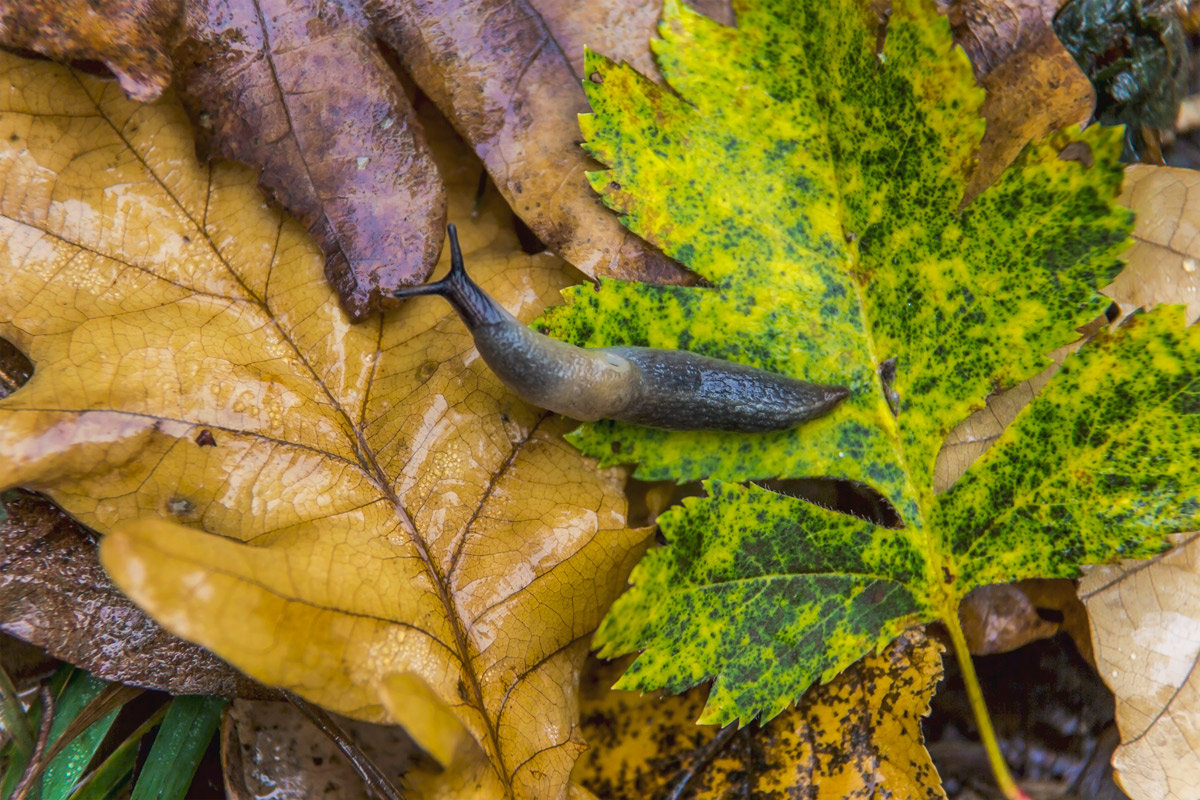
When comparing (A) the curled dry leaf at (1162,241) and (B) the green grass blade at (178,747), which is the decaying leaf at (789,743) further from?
(A) the curled dry leaf at (1162,241)

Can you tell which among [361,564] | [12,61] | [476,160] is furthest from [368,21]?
[361,564]

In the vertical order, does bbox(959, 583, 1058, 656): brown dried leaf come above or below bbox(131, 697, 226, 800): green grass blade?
below

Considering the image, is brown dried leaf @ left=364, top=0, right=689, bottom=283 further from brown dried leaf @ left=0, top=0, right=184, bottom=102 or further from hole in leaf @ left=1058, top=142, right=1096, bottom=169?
hole in leaf @ left=1058, top=142, right=1096, bottom=169

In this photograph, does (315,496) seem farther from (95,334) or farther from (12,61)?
(12,61)

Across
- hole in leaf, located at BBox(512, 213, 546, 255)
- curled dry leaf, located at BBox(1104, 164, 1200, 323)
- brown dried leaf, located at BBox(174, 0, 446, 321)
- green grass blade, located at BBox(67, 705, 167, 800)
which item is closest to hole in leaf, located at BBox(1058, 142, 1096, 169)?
curled dry leaf, located at BBox(1104, 164, 1200, 323)

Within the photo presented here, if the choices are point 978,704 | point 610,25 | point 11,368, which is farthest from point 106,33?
point 978,704

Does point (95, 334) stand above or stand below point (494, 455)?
above
